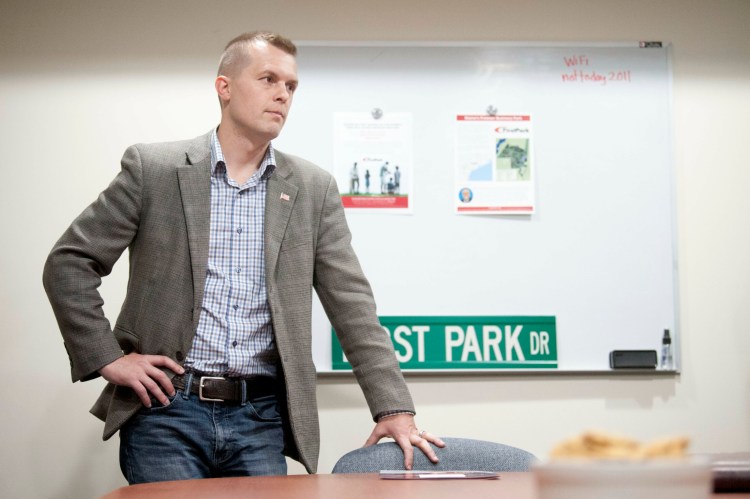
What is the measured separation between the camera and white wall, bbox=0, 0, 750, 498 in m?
2.90

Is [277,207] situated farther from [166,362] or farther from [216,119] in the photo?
[216,119]

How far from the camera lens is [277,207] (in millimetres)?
2191

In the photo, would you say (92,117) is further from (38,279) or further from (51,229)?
(38,279)

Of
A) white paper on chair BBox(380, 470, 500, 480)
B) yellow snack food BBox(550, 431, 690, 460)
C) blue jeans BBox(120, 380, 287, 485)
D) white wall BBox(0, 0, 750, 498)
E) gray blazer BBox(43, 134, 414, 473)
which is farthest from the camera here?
white wall BBox(0, 0, 750, 498)

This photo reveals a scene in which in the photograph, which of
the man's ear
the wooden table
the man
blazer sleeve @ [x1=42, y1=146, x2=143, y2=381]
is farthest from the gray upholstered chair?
the man's ear

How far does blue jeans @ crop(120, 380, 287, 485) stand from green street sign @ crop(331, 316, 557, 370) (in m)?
0.91

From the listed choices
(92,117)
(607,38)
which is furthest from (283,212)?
(607,38)

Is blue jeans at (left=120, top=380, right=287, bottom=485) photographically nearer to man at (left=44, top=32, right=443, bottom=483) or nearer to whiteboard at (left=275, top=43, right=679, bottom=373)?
man at (left=44, top=32, right=443, bottom=483)

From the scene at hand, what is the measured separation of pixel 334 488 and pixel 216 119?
205cm

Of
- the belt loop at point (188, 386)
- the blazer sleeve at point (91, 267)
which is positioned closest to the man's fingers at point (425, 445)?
the belt loop at point (188, 386)

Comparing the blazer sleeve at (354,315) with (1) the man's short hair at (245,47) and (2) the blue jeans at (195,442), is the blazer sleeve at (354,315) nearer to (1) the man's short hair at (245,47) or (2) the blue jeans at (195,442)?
(2) the blue jeans at (195,442)

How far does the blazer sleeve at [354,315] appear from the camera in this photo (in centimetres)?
205

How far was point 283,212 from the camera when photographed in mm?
2195

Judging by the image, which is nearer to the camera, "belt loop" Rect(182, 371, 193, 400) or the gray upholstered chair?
the gray upholstered chair
